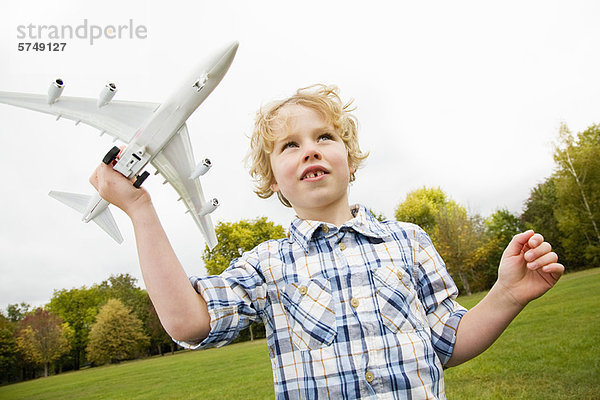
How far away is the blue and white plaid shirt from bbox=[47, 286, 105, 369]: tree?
6039 cm

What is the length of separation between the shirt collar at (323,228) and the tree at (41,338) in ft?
171

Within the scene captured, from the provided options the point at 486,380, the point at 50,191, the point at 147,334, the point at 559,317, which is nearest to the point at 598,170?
the point at 559,317

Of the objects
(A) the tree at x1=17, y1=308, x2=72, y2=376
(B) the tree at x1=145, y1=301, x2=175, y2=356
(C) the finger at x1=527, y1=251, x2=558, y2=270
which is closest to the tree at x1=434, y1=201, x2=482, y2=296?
(B) the tree at x1=145, y1=301, x2=175, y2=356

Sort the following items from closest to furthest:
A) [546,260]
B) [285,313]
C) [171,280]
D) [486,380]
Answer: [171,280] < [546,260] < [285,313] < [486,380]

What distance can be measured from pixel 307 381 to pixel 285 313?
1.07 feet

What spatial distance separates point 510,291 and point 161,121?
3561 millimetres

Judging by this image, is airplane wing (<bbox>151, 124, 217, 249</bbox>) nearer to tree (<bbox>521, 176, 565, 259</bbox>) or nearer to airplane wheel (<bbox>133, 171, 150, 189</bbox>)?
airplane wheel (<bbox>133, 171, 150, 189</bbox>)

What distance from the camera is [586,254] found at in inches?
1366

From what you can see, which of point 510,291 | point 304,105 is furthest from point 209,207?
point 510,291

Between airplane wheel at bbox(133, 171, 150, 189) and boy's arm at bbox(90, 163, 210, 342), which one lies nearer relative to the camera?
boy's arm at bbox(90, 163, 210, 342)

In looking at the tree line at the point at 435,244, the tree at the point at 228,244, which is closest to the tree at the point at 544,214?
the tree line at the point at 435,244

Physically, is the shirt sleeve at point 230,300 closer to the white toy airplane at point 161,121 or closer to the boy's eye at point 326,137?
the boy's eye at point 326,137

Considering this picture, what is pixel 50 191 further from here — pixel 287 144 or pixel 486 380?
pixel 486 380

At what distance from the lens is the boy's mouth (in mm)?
2177
